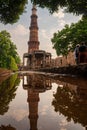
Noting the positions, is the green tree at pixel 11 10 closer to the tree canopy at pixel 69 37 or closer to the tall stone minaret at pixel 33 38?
the tree canopy at pixel 69 37

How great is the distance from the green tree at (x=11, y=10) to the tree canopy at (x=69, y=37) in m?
15.2

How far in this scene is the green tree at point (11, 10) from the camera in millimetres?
13570

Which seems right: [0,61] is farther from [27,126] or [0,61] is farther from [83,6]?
[27,126]

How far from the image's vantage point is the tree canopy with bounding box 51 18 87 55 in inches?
1167

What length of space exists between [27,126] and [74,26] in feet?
104

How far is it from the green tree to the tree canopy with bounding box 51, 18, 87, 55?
49.7 feet

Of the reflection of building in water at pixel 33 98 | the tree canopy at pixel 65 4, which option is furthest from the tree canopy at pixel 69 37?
the reflection of building in water at pixel 33 98

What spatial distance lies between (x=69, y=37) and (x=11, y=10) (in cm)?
1877

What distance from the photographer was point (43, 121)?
1.64 metres

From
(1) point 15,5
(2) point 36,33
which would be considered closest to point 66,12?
(1) point 15,5

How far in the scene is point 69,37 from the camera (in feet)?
106

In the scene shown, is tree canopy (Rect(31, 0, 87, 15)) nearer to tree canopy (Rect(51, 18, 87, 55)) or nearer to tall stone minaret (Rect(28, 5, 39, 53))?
tree canopy (Rect(51, 18, 87, 55))

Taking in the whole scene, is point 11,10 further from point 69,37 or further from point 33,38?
point 33,38

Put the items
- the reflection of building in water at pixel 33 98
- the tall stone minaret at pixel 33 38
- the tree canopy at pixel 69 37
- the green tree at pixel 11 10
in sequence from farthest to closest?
the tall stone minaret at pixel 33 38
the tree canopy at pixel 69 37
the green tree at pixel 11 10
the reflection of building in water at pixel 33 98
